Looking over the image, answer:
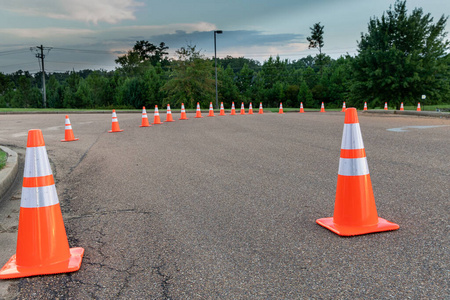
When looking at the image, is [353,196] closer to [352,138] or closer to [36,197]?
[352,138]

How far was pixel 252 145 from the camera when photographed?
Result: 941 cm

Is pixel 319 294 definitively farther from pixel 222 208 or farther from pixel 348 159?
pixel 222 208

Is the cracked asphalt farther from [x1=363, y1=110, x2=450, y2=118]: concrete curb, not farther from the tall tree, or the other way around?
the tall tree

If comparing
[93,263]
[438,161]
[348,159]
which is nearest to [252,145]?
[438,161]

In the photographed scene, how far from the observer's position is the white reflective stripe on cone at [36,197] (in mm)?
3037

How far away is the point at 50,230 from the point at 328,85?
76525 mm

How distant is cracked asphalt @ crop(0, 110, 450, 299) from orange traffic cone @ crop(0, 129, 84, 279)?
0.10m

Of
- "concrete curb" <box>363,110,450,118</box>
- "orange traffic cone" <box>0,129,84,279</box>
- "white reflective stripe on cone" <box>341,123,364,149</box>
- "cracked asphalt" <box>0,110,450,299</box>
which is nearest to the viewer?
"cracked asphalt" <box>0,110,450,299</box>

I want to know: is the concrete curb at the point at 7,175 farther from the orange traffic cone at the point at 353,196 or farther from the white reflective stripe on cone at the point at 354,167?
the white reflective stripe on cone at the point at 354,167

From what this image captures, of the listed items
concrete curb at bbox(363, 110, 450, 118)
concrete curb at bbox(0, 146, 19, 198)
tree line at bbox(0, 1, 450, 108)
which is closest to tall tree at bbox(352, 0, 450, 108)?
tree line at bbox(0, 1, 450, 108)

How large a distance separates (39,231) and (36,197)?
0.89ft

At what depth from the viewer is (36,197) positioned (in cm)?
305

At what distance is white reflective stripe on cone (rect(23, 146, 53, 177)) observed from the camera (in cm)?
310

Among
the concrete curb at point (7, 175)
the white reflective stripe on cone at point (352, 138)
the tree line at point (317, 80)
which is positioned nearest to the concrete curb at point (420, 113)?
the tree line at point (317, 80)
